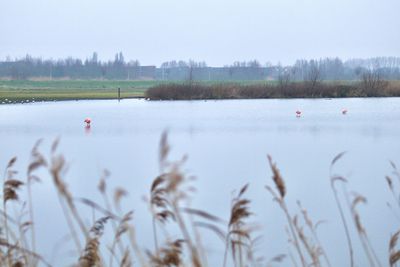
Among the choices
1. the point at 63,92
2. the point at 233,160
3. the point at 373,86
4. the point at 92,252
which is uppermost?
the point at 92,252

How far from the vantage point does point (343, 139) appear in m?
15.2

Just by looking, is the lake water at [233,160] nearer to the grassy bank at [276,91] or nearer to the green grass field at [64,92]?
the grassy bank at [276,91]

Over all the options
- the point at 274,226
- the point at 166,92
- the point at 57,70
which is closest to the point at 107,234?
the point at 274,226

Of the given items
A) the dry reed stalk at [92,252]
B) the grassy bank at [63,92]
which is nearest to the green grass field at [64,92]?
the grassy bank at [63,92]

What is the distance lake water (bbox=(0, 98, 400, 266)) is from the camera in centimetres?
630

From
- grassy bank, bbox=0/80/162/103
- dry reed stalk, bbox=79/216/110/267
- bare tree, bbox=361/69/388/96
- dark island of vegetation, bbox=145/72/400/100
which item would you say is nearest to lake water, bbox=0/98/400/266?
dry reed stalk, bbox=79/216/110/267

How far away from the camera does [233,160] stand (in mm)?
11719

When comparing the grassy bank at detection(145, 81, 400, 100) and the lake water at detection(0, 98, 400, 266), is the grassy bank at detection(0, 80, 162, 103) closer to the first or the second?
the grassy bank at detection(145, 81, 400, 100)

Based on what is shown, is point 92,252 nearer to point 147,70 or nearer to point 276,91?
point 276,91

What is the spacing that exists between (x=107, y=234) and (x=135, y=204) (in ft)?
3.50

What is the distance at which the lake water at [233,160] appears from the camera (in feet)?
20.7

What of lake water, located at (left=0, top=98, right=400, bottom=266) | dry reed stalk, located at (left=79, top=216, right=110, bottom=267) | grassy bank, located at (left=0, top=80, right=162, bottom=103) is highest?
dry reed stalk, located at (left=79, top=216, right=110, bottom=267)

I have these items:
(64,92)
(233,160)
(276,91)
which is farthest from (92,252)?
(64,92)

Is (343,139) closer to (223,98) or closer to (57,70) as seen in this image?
(223,98)
